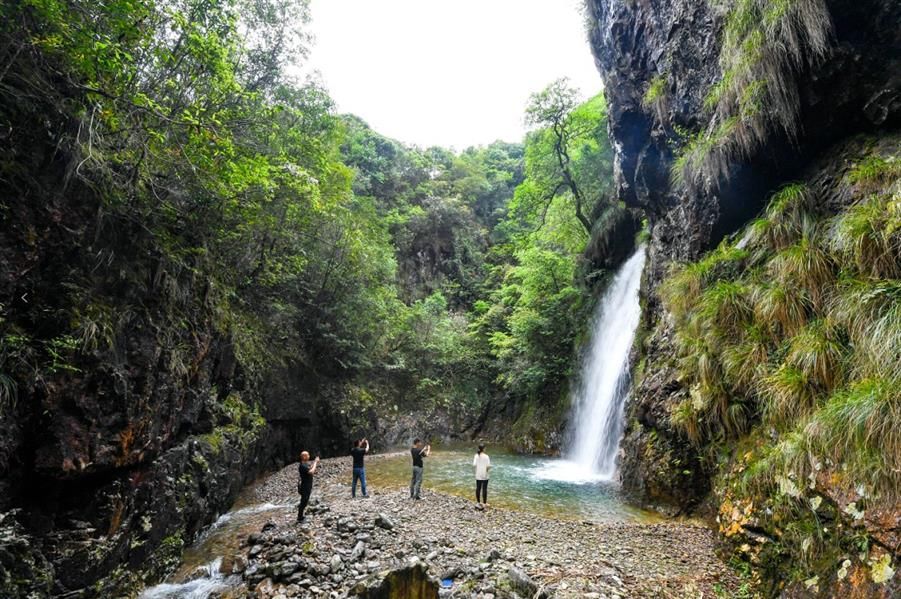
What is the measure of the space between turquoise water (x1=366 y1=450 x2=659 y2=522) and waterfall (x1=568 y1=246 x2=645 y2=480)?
71 centimetres

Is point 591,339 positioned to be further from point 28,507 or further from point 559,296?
point 28,507

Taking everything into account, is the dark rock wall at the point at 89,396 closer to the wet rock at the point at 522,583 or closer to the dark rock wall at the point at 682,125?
the wet rock at the point at 522,583

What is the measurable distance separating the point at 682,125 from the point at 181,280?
11880mm

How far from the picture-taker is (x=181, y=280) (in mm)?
8070

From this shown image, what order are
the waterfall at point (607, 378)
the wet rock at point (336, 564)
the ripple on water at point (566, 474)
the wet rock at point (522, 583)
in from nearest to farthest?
the wet rock at point (522, 583) < the wet rock at point (336, 564) < the ripple on water at point (566, 474) < the waterfall at point (607, 378)

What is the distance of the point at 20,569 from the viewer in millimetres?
4547

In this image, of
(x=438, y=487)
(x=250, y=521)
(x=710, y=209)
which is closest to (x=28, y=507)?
(x=250, y=521)

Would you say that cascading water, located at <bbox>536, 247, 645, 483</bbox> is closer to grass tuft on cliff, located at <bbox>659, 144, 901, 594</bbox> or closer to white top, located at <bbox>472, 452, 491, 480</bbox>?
white top, located at <bbox>472, 452, 491, 480</bbox>

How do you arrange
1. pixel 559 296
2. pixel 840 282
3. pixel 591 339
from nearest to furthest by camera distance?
pixel 840 282 < pixel 591 339 < pixel 559 296

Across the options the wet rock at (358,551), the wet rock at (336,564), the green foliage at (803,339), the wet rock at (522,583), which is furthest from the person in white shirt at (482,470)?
the wet rock at (522,583)

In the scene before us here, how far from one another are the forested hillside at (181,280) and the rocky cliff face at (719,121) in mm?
6224

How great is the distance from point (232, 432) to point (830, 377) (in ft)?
36.6

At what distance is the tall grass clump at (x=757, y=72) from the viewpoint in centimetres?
721

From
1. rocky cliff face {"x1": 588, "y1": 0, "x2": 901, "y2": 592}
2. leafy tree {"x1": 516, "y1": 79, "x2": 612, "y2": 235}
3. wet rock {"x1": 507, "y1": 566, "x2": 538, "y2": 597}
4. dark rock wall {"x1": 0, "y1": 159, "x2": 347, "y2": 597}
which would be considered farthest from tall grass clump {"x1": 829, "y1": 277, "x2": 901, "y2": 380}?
leafy tree {"x1": 516, "y1": 79, "x2": 612, "y2": 235}
